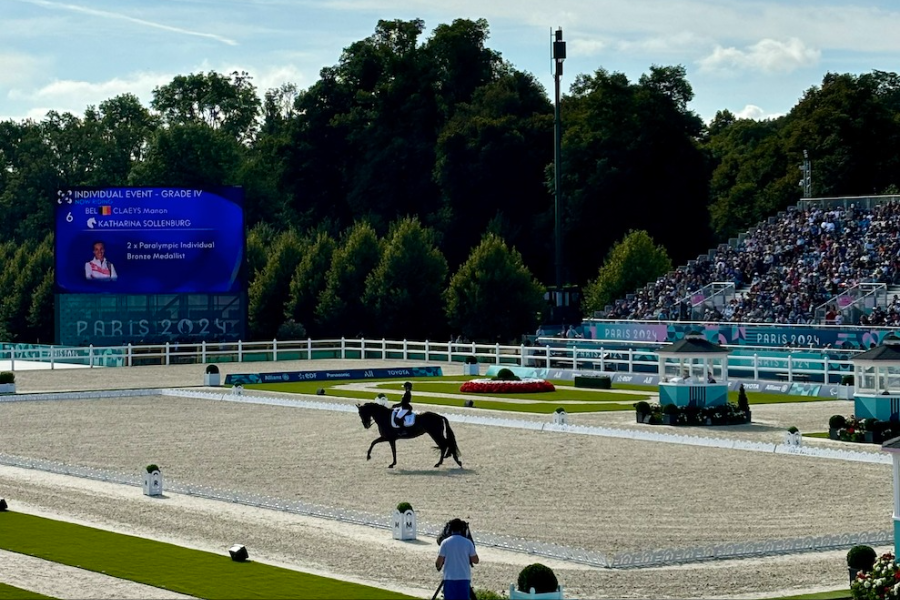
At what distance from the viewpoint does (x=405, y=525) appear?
25.9 metres

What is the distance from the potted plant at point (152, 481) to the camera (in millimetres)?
31281

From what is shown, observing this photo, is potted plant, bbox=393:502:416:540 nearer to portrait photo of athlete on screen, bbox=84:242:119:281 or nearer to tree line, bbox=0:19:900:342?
portrait photo of athlete on screen, bbox=84:242:119:281

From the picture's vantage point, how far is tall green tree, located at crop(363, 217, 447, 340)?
81688 millimetres

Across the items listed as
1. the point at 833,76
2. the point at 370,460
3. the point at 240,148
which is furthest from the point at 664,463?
the point at 240,148

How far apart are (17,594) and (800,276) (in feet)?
164

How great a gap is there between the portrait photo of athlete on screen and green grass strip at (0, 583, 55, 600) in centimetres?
5113

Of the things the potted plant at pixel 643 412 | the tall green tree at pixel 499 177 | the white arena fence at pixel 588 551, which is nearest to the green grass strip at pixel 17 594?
the white arena fence at pixel 588 551

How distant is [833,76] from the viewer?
105 m

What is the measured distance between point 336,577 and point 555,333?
47747 mm

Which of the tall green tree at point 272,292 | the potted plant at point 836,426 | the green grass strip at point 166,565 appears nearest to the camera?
the green grass strip at point 166,565

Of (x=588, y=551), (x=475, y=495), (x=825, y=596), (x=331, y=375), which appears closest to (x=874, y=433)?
(x=475, y=495)

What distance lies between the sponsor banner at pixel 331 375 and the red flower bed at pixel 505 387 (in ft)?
24.2

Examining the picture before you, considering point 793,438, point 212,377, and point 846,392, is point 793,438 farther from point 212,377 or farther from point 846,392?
point 212,377

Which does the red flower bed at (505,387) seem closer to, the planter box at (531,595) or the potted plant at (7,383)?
the potted plant at (7,383)
